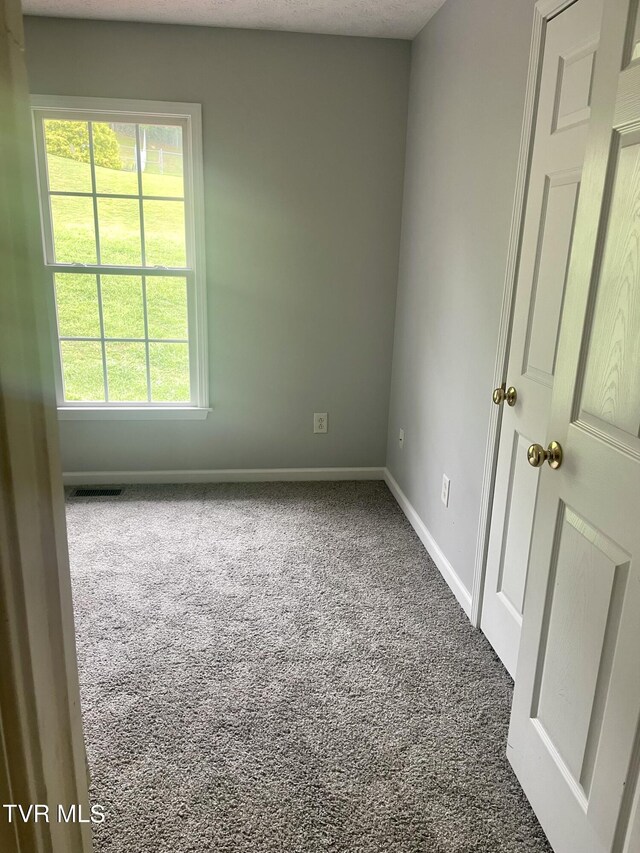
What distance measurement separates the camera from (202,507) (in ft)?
11.0

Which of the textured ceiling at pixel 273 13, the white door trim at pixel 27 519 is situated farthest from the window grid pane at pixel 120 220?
the white door trim at pixel 27 519

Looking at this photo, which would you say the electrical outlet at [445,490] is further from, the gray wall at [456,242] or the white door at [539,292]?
the white door at [539,292]

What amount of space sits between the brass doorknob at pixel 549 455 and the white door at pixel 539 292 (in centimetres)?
33

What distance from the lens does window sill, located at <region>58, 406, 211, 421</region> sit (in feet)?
11.4

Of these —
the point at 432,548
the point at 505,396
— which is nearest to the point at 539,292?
the point at 505,396

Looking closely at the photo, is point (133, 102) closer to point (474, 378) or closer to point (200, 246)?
point (200, 246)

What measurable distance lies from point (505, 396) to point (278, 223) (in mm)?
1870

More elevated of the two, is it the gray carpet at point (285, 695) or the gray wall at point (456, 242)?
the gray wall at point (456, 242)

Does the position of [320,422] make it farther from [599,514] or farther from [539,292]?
[599,514]

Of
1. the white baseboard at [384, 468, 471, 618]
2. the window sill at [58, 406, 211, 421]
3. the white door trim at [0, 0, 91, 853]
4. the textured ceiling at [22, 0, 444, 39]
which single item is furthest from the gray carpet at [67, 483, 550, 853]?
the textured ceiling at [22, 0, 444, 39]

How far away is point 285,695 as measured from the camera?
6.36 ft

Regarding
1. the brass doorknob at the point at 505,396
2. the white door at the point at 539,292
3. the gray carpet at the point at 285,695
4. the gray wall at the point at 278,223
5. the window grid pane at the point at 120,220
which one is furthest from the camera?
the window grid pane at the point at 120,220

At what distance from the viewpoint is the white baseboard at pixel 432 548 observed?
2461 millimetres

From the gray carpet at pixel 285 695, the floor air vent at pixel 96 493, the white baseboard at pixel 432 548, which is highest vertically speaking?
the white baseboard at pixel 432 548
